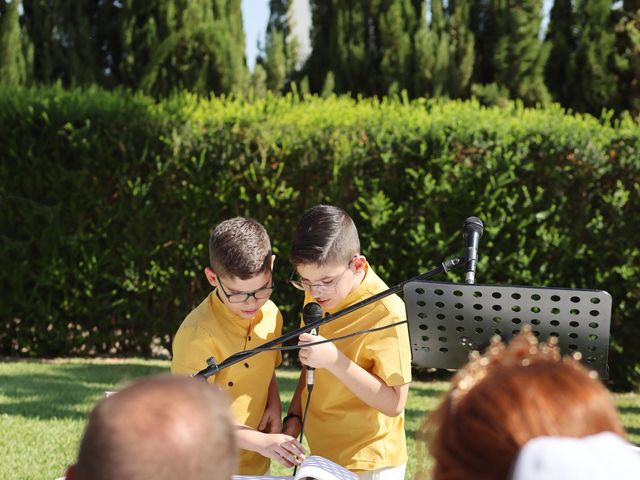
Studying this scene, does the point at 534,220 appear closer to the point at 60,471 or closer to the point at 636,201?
the point at 636,201

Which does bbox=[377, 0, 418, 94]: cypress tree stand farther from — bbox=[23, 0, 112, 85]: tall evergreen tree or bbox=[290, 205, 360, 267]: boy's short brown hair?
bbox=[290, 205, 360, 267]: boy's short brown hair

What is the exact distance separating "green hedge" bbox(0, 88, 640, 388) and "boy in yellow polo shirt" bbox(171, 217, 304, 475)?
16.0 ft

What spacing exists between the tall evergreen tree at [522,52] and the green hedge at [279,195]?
4.19 metres

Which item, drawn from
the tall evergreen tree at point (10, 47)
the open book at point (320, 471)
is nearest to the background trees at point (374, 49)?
the tall evergreen tree at point (10, 47)

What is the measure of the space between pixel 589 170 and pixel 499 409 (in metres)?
7.40

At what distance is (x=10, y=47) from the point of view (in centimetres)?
1238

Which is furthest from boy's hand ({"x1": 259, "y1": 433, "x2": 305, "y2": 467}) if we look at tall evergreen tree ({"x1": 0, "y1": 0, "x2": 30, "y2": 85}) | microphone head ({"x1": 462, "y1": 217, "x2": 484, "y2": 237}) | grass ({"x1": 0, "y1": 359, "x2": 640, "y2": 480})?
tall evergreen tree ({"x1": 0, "y1": 0, "x2": 30, "y2": 85})

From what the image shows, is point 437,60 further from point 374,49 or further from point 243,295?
point 243,295

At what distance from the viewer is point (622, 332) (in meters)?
8.36

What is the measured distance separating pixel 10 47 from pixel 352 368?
10802mm

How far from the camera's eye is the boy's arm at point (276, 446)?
3.06 m

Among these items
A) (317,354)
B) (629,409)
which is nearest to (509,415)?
(317,354)

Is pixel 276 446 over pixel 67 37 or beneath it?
beneath

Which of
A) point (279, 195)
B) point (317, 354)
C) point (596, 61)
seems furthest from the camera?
point (596, 61)
